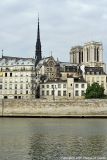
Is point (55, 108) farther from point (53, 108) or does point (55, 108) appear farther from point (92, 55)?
point (92, 55)

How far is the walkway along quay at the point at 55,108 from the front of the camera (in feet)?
264

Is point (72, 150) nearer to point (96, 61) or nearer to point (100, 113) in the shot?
point (100, 113)

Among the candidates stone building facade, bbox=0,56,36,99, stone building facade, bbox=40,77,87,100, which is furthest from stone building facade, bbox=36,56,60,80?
stone building facade, bbox=0,56,36,99

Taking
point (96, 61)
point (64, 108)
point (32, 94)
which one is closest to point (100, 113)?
point (64, 108)

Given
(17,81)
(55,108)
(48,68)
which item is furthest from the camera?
(48,68)

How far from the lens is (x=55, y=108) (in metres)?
82.1

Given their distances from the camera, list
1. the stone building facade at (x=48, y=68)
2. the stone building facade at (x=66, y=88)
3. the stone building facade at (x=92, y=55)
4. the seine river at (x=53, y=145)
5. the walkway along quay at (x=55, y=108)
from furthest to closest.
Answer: the stone building facade at (x=92, y=55) → the stone building facade at (x=48, y=68) → the stone building facade at (x=66, y=88) → the walkway along quay at (x=55, y=108) → the seine river at (x=53, y=145)

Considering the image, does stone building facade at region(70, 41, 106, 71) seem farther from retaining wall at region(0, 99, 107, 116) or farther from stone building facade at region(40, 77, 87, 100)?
retaining wall at region(0, 99, 107, 116)

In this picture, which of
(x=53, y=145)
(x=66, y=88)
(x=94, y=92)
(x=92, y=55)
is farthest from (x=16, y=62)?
(x=53, y=145)

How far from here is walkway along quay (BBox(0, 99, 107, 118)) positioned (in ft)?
264

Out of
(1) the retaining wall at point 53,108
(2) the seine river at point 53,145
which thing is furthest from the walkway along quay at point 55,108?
(2) the seine river at point 53,145

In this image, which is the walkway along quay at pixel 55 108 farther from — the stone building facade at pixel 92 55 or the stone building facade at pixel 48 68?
the stone building facade at pixel 92 55

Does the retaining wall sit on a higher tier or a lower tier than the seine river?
higher

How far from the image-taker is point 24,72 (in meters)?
104
